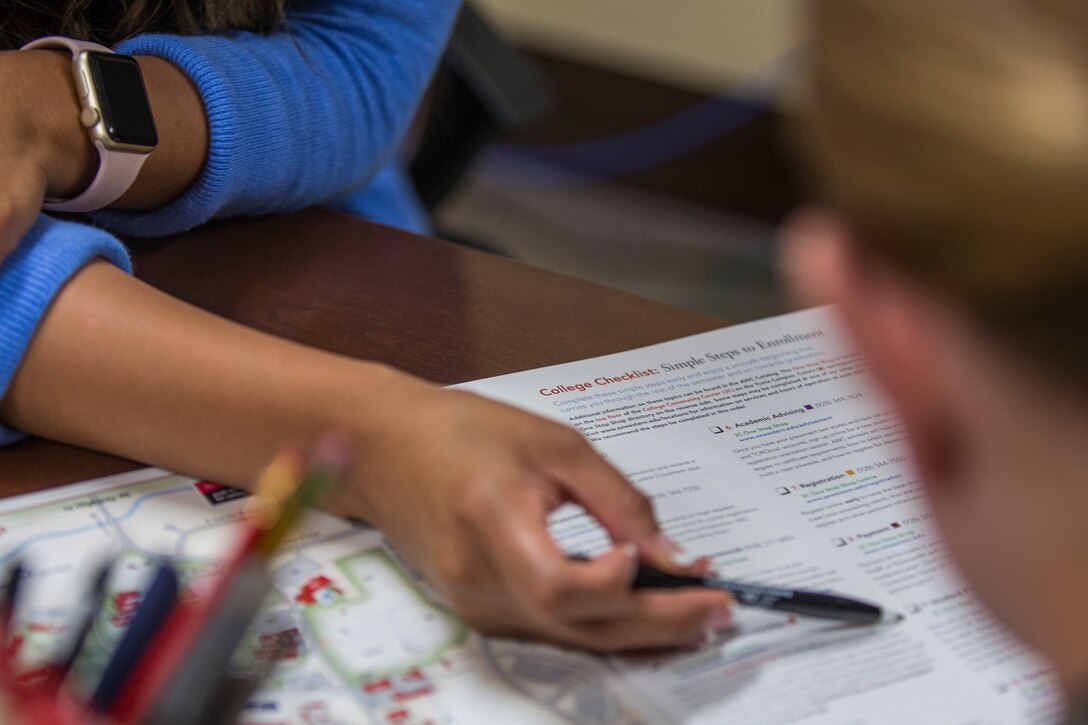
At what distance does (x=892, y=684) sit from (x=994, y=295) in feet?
0.68

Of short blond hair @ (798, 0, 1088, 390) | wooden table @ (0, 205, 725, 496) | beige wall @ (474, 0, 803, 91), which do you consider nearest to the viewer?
short blond hair @ (798, 0, 1088, 390)

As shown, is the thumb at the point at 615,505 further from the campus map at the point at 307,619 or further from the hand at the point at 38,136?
the hand at the point at 38,136

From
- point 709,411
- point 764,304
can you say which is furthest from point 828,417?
point 764,304

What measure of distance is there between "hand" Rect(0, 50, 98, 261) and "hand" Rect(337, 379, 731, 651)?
9.1 inches

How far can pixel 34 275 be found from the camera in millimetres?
542

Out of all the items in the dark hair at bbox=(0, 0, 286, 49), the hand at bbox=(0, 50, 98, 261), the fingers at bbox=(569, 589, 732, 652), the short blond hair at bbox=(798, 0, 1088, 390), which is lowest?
the fingers at bbox=(569, 589, 732, 652)

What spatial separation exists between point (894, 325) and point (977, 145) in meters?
0.06

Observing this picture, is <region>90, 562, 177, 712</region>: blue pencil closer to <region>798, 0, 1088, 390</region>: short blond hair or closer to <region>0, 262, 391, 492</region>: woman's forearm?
<region>0, 262, 391, 492</region>: woman's forearm

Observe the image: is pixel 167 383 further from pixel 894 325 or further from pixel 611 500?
pixel 894 325

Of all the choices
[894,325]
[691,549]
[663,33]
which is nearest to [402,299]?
[691,549]

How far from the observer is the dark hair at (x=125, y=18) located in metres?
0.70

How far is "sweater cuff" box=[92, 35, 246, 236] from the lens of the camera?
2.22 feet

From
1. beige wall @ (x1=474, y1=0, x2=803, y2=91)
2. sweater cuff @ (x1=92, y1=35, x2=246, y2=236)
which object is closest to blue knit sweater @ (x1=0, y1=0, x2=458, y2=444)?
sweater cuff @ (x1=92, y1=35, x2=246, y2=236)

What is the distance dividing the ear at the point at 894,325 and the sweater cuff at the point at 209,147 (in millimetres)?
454
